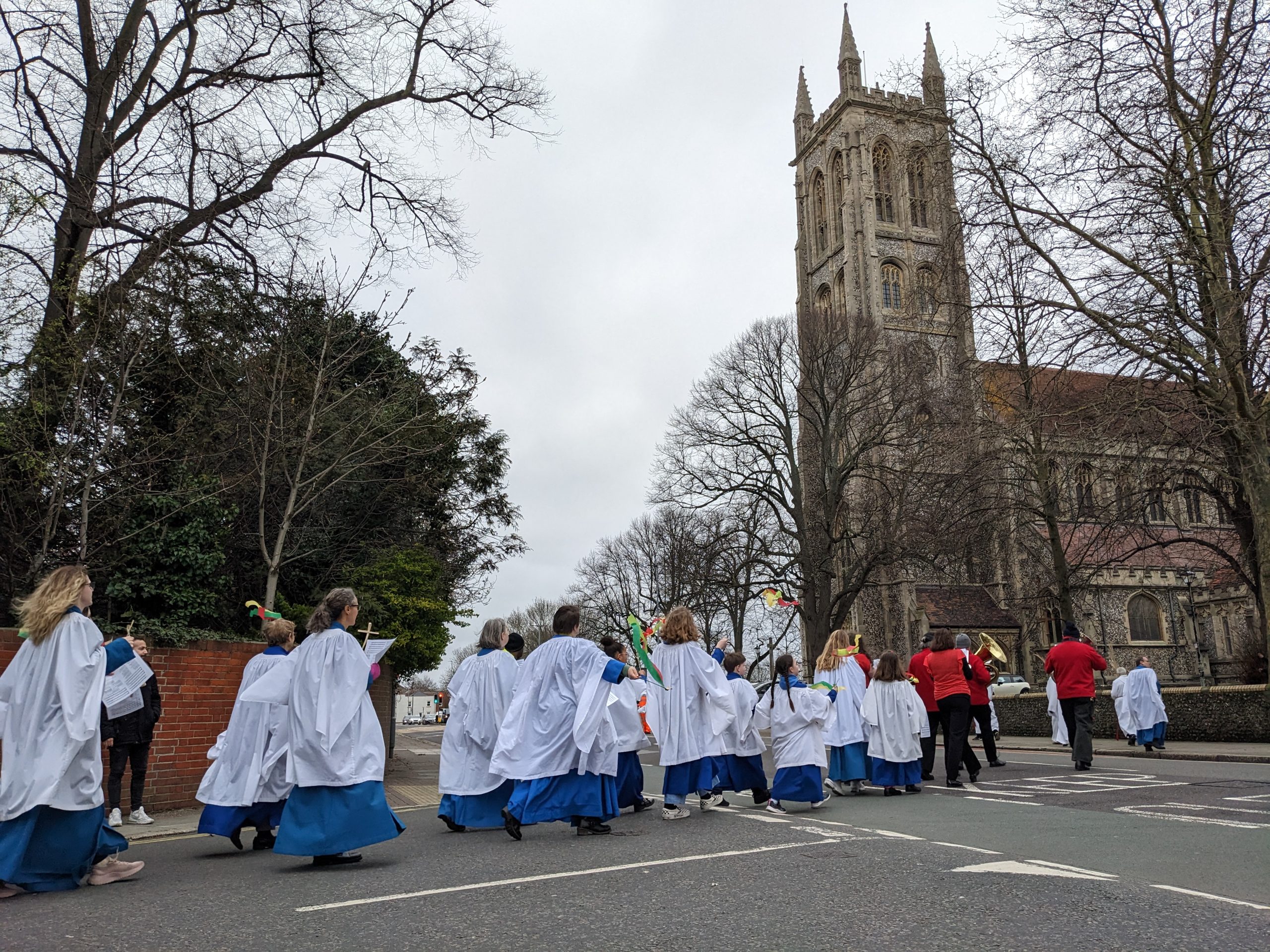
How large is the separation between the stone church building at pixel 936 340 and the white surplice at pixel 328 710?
14.4 metres

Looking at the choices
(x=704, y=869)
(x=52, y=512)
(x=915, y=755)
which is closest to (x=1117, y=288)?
(x=915, y=755)

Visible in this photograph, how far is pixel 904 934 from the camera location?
4215mm

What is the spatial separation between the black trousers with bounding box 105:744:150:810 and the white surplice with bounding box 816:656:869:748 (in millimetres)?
7180

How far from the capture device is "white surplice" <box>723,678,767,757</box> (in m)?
10.5

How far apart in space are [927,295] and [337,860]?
50.3 ft

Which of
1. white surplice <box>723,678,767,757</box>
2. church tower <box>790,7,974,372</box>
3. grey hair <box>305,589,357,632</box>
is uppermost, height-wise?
church tower <box>790,7,974,372</box>

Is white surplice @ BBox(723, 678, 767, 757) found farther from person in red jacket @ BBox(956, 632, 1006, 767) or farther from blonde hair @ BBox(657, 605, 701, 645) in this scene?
person in red jacket @ BBox(956, 632, 1006, 767)

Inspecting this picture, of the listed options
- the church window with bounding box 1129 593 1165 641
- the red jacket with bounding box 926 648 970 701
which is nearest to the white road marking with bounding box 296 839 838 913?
the red jacket with bounding box 926 648 970 701

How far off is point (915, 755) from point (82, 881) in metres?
8.32

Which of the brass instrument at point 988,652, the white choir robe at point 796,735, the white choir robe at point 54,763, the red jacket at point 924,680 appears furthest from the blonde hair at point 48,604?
the brass instrument at point 988,652

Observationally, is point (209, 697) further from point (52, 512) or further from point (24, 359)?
point (24, 359)

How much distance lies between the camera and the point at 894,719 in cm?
1144

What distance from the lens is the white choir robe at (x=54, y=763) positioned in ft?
19.1

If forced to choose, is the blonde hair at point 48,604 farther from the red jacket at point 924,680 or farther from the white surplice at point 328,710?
the red jacket at point 924,680
